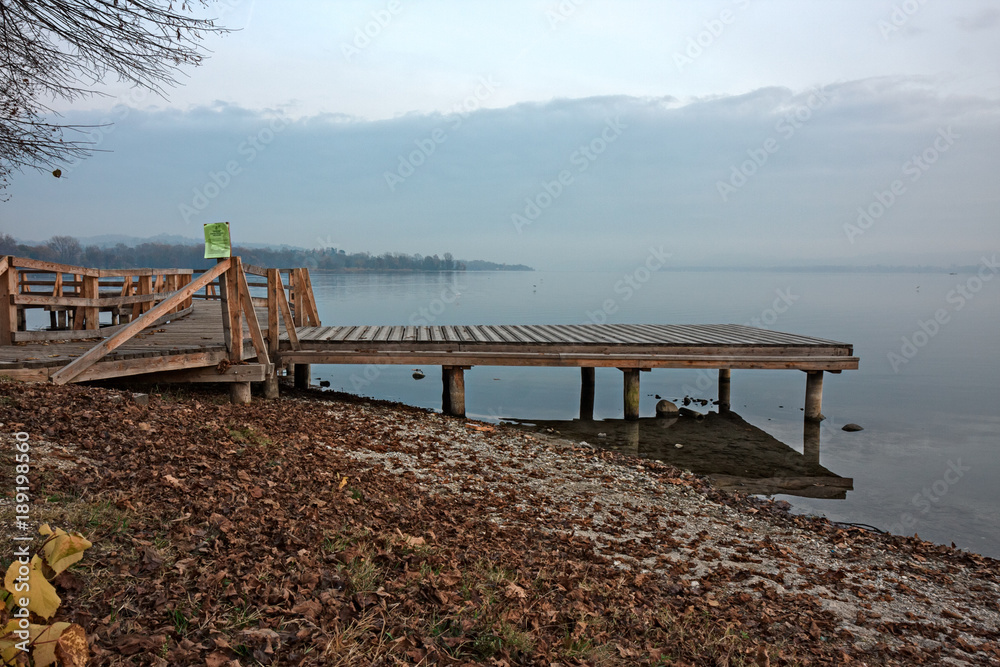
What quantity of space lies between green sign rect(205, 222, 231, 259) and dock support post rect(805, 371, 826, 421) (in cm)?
1237

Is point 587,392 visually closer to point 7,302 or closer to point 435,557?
point 7,302

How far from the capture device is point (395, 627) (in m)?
3.48

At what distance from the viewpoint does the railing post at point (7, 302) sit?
34.4 ft

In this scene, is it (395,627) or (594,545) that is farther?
(594,545)

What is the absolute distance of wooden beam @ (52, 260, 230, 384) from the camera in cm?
848

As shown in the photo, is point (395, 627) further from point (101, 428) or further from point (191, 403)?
point (191, 403)

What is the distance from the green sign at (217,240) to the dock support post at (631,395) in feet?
27.8

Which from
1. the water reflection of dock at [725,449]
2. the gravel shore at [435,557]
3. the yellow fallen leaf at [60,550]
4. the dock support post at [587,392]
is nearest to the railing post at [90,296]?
the gravel shore at [435,557]

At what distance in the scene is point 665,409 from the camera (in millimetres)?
16047

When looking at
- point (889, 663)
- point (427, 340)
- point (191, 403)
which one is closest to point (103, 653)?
point (889, 663)

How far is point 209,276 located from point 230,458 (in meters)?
4.46

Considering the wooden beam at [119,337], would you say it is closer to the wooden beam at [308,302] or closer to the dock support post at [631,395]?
the wooden beam at [308,302]

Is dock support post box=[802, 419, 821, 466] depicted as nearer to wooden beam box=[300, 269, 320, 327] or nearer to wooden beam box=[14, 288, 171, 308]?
wooden beam box=[300, 269, 320, 327]

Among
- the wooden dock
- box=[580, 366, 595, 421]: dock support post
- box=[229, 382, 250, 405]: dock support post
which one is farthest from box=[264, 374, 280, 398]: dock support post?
box=[580, 366, 595, 421]: dock support post
